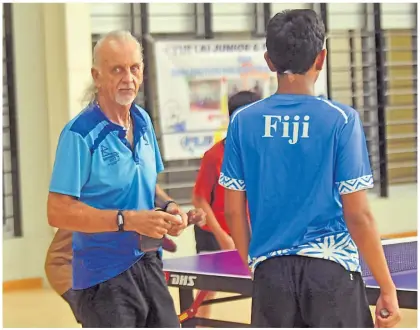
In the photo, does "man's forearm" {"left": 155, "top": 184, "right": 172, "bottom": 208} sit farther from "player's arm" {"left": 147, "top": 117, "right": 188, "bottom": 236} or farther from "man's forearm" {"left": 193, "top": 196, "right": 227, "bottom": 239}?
"man's forearm" {"left": 193, "top": 196, "right": 227, "bottom": 239}

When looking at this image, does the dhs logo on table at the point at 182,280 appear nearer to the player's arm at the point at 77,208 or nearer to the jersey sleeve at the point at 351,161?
the player's arm at the point at 77,208

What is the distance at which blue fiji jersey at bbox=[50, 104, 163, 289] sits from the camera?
3.44 meters

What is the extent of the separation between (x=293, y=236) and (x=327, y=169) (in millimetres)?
235

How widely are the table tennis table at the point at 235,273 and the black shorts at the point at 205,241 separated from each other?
66cm

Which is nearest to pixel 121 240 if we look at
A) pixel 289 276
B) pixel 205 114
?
pixel 289 276

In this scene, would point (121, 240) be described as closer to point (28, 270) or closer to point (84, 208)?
point (84, 208)

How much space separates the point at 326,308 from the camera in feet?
10.5

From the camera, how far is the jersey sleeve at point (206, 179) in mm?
5602

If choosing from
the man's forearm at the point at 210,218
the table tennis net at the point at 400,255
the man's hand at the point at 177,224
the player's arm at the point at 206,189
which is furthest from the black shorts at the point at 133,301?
the player's arm at the point at 206,189

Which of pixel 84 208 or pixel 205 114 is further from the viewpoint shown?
pixel 205 114

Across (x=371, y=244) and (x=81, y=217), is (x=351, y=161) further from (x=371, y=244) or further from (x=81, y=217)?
(x=81, y=217)

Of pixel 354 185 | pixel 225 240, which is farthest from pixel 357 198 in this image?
pixel 225 240

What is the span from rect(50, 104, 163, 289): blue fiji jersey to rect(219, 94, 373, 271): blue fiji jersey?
0.45 meters

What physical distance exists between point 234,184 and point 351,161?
399 millimetres
